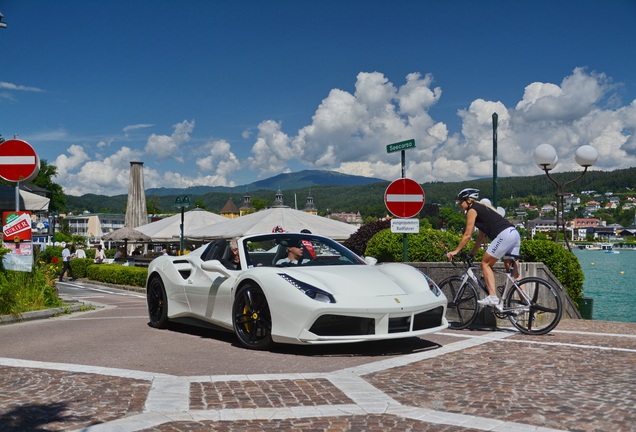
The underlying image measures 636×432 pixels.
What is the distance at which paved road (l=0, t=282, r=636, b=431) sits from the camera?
145 inches

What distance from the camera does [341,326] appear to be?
5.75 metres

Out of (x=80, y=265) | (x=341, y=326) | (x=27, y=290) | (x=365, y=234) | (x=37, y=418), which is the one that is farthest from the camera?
(x=80, y=265)

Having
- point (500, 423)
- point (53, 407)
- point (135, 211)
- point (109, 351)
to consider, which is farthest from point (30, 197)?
point (135, 211)

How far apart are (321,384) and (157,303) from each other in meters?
4.37

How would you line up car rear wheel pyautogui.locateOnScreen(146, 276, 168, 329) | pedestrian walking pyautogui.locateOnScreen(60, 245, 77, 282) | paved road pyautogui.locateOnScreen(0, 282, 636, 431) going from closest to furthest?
paved road pyautogui.locateOnScreen(0, 282, 636, 431) → car rear wheel pyautogui.locateOnScreen(146, 276, 168, 329) → pedestrian walking pyautogui.locateOnScreen(60, 245, 77, 282)

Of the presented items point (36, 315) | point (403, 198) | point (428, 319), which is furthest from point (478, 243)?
point (36, 315)

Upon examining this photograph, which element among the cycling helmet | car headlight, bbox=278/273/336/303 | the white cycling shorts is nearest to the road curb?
car headlight, bbox=278/273/336/303

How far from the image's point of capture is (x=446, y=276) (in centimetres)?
898

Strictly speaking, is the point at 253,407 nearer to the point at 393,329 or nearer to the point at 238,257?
the point at 393,329

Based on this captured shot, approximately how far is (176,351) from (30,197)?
21.5ft

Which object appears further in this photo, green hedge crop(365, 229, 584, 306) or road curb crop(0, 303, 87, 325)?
green hedge crop(365, 229, 584, 306)

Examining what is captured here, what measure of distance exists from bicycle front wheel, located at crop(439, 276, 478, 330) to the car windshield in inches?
71.4

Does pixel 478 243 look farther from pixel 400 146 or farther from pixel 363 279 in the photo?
pixel 400 146

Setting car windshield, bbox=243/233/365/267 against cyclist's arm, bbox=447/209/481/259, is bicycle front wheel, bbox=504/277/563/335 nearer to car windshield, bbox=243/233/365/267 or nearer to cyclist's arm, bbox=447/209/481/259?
cyclist's arm, bbox=447/209/481/259
